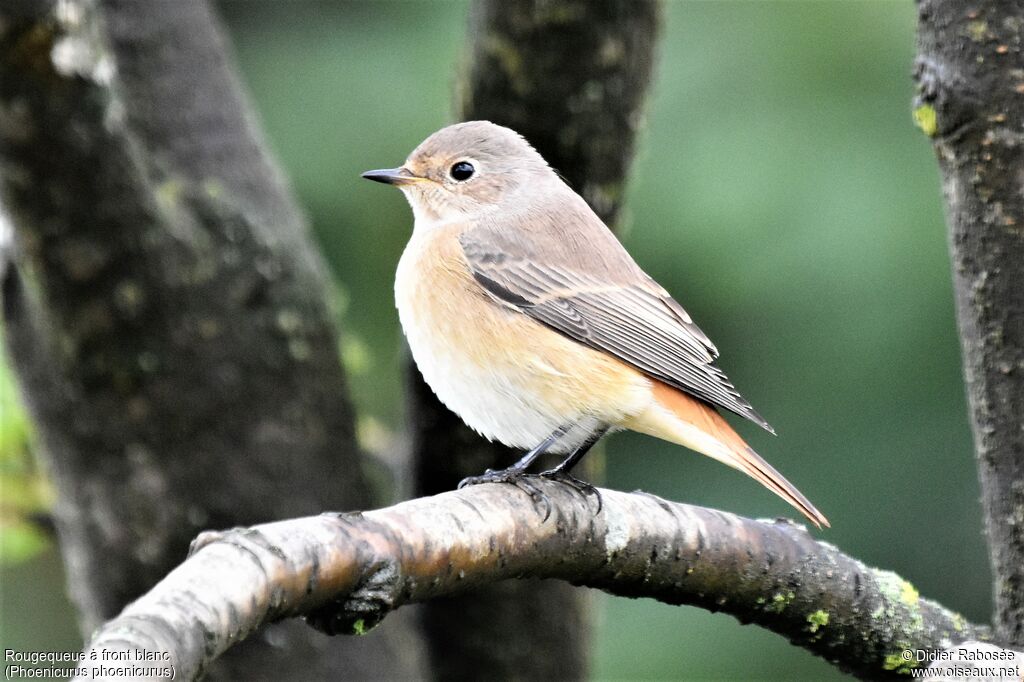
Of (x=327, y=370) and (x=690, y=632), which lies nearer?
(x=327, y=370)

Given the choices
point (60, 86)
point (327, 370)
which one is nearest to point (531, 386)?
point (327, 370)

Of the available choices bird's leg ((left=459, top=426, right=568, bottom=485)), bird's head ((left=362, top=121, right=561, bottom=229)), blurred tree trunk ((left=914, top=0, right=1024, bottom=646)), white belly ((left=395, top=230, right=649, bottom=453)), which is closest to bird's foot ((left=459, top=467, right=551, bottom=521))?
bird's leg ((left=459, top=426, right=568, bottom=485))

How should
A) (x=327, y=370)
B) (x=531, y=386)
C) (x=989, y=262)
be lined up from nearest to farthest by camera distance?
(x=989, y=262) → (x=531, y=386) → (x=327, y=370)

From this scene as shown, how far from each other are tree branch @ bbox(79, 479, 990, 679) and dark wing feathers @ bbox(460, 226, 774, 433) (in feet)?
1.88

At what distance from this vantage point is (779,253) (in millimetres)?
5797

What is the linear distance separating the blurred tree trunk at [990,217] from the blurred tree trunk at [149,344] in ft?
7.42

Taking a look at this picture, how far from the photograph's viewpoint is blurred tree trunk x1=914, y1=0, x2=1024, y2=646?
2797 millimetres

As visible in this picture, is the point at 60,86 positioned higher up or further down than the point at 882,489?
higher up

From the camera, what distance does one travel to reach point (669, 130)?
6289 mm

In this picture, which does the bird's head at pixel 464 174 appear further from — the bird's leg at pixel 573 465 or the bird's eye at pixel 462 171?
the bird's leg at pixel 573 465

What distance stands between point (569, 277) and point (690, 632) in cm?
261

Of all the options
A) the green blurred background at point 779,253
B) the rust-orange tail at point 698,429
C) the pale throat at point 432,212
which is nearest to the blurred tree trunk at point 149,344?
the pale throat at point 432,212

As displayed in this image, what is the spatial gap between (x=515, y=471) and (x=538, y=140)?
4.88 feet

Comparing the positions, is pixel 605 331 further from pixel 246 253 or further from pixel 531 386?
pixel 246 253
